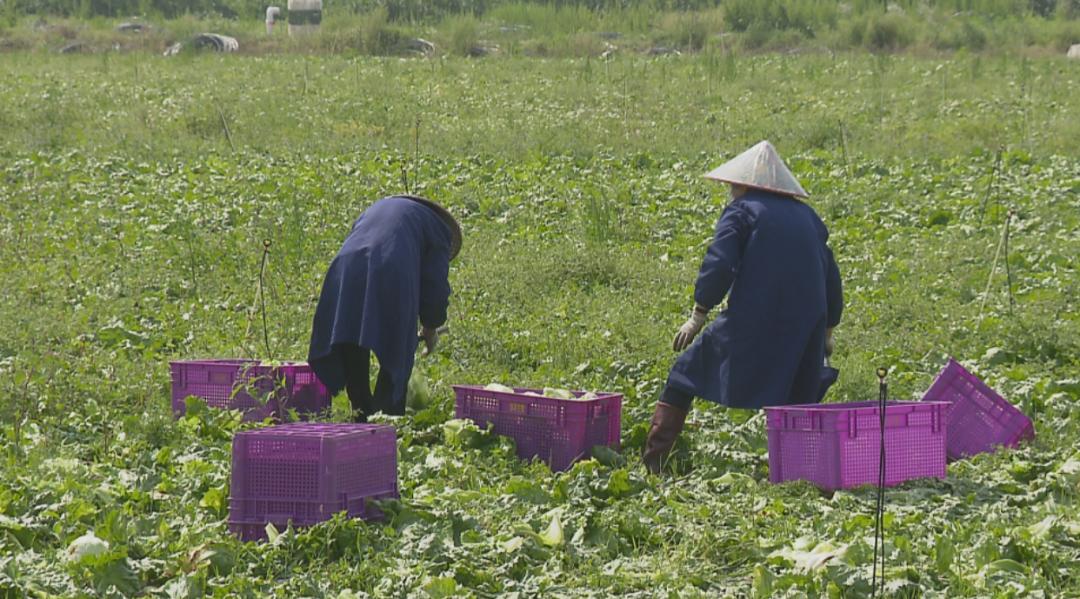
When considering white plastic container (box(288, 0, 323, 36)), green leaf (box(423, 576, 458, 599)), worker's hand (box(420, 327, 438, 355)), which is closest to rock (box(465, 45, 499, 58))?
white plastic container (box(288, 0, 323, 36))

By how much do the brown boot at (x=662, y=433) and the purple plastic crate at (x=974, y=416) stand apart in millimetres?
1139

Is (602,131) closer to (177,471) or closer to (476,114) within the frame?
(476,114)

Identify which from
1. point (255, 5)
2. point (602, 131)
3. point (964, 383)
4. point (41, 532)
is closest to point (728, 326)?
point (964, 383)

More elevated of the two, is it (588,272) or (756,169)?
(756,169)

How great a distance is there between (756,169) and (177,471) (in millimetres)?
2717

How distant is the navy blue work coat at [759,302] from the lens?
6.34 metres

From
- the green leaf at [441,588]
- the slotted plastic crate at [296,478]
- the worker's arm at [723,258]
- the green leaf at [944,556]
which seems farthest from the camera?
the worker's arm at [723,258]

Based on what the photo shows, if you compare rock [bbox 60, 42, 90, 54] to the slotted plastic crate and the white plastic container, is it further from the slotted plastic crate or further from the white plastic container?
the slotted plastic crate

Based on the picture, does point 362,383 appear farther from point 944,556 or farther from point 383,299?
point 944,556

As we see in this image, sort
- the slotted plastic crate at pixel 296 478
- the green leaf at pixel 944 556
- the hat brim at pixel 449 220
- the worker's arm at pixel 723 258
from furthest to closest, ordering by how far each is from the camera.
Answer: the hat brim at pixel 449 220, the worker's arm at pixel 723 258, the slotted plastic crate at pixel 296 478, the green leaf at pixel 944 556

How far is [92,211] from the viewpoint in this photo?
12.7m

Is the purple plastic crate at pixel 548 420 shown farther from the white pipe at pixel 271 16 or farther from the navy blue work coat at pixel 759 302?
the white pipe at pixel 271 16

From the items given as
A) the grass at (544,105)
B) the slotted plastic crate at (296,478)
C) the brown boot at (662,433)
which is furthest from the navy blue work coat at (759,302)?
the grass at (544,105)

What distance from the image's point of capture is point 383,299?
665cm
